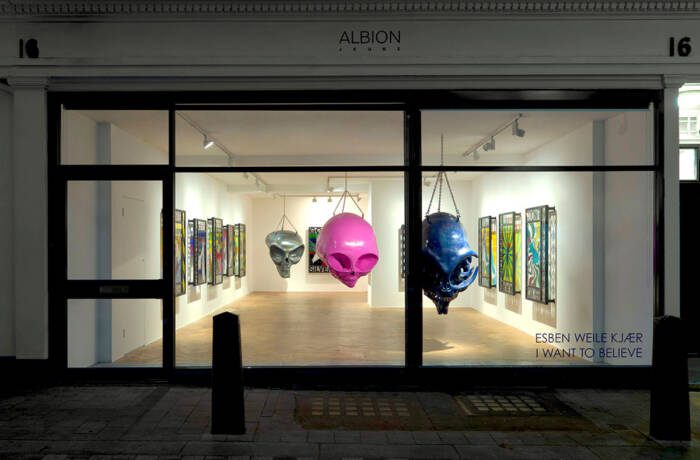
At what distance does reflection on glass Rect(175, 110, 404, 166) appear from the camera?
6.37 meters

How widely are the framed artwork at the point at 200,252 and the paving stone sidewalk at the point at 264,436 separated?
4409 mm

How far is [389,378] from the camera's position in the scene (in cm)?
604

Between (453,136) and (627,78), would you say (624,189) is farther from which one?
(453,136)

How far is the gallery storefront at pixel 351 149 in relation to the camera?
232 inches

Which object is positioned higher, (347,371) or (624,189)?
(624,189)

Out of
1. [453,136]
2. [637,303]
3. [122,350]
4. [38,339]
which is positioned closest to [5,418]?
[38,339]

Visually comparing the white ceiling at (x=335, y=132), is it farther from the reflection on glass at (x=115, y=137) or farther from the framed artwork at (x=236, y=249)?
the framed artwork at (x=236, y=249)

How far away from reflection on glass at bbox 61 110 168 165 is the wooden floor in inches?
87.7

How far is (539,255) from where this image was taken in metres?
7.98

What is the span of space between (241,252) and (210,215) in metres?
2.80

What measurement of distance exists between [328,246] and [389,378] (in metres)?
2.04

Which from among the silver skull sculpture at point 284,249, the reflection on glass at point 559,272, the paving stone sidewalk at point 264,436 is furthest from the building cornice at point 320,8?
the silver skull sculpture at point 284,249

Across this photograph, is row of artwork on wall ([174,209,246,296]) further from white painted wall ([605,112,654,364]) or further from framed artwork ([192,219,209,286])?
white painted wall ([605,112,654,364])

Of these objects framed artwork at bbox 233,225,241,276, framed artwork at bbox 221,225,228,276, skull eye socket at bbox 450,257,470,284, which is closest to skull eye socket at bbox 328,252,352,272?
skull eye socket at bbox 450,257,470,284
